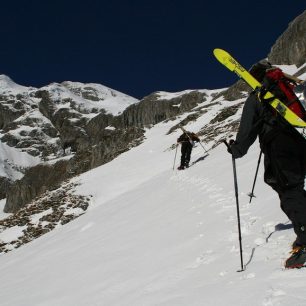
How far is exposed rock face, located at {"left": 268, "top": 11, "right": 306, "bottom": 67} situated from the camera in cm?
6054

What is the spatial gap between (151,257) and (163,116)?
451 feet

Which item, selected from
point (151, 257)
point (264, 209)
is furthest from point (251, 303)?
point (264, 209)

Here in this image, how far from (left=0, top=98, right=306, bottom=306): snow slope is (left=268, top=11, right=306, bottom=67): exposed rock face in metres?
51.6

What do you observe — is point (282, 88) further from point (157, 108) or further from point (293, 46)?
point (157, 108)

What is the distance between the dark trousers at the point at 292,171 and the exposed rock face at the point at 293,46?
57.7 m

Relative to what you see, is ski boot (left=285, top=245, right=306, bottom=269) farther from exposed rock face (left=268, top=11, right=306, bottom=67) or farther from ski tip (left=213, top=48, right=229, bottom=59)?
exposed rock face (left=268, top=11, right=306, bottom=67)

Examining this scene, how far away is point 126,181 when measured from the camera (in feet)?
100

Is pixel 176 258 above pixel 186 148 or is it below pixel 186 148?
below

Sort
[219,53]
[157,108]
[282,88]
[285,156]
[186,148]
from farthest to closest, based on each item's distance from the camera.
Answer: [157,108], [186,148], [219,53], [282,88], [285,156]

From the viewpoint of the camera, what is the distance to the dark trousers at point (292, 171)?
4945 mm

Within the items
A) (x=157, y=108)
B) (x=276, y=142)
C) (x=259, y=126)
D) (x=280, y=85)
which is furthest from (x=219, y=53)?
(x=157, y=108)

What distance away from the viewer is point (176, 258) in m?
6.78

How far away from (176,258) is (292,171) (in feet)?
8.64

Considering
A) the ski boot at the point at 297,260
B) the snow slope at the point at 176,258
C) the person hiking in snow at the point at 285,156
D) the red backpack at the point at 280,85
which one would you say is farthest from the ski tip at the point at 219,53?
the ski boot at the point at 297,260
